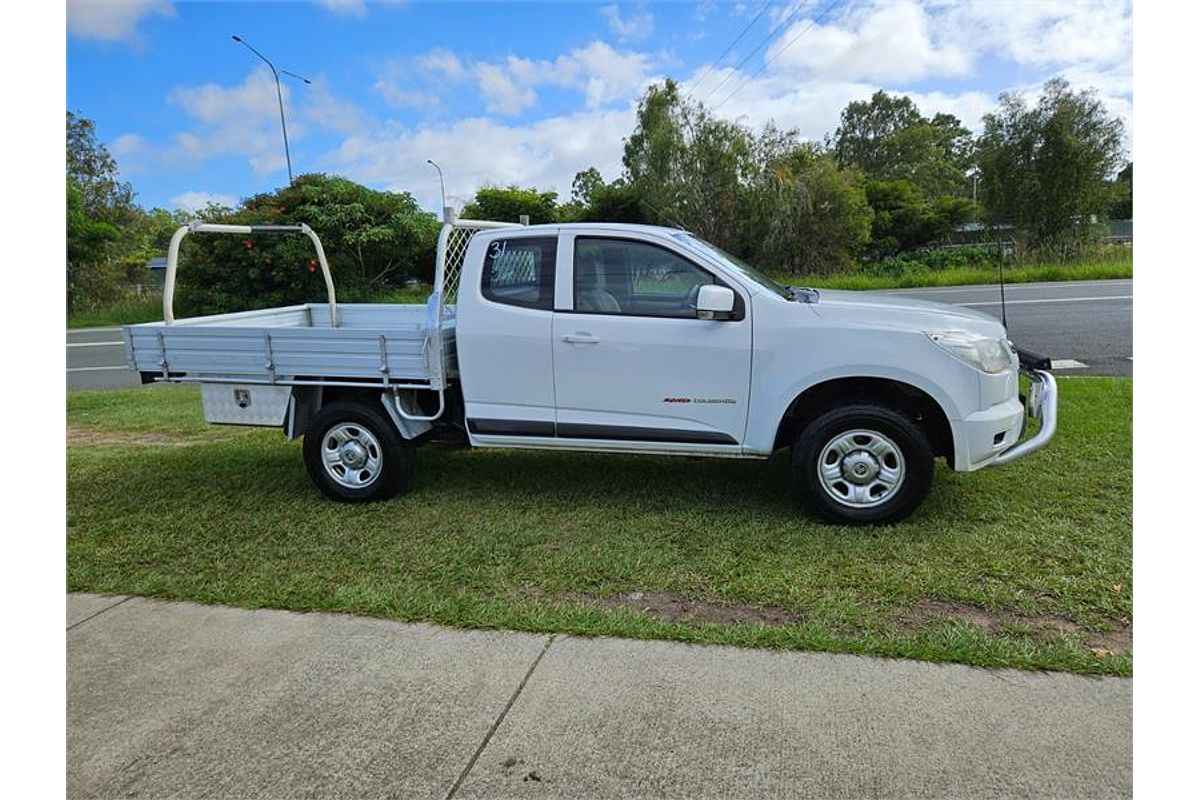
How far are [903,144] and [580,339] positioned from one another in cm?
5843

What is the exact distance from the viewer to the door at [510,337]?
5.07m

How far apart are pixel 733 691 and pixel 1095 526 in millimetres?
2816

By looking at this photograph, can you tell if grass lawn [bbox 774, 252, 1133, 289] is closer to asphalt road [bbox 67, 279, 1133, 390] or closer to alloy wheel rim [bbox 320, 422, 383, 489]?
asphalt road [bbox 67, 279, 1133, 390]

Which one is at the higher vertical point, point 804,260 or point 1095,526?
point 804,260

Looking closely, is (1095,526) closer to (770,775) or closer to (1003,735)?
(1003,735)

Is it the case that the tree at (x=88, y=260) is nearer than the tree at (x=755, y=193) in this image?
No

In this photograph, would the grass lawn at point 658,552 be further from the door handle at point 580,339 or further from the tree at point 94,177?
the tree at point 94,177

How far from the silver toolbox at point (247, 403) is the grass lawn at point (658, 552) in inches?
24.2

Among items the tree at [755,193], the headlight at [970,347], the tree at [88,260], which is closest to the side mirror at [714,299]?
the headlight at [970,347]

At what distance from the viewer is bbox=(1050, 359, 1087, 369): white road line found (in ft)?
30.9

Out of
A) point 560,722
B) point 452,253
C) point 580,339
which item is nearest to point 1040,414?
point 580,339

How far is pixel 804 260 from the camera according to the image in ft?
76.6

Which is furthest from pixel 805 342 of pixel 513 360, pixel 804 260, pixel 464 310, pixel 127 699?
pixel 804 260

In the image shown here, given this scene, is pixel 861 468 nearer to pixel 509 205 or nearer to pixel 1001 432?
pixel 1001 432
